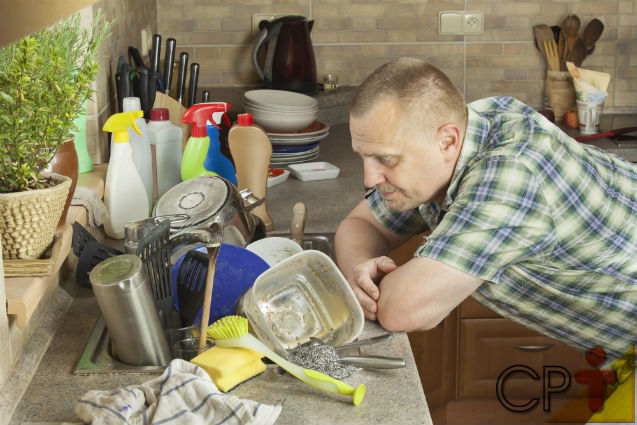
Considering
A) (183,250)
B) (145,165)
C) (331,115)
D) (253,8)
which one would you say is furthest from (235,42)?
(183,250)

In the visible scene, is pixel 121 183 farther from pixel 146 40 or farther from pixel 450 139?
pixel 146 40

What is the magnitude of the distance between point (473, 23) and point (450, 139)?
6.40 feet

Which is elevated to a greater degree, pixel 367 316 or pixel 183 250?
pixel 183 250

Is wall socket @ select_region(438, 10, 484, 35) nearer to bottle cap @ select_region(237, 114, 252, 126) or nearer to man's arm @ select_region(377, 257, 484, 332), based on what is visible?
bottle cap @ select_region(237, 114, 252, 126)

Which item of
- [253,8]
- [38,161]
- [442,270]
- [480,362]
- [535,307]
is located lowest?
[480,362]

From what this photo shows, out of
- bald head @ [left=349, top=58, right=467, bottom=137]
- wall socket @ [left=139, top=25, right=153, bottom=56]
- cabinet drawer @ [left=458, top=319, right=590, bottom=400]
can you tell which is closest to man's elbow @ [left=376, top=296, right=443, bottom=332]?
bald head @ [left=349, top=58, right=467, bottom=137]

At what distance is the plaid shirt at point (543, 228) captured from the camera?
1439 millimetres

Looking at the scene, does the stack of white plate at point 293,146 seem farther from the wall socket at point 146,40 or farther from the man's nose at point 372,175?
the man's nose at point 372,175

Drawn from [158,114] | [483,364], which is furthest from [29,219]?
[483,364]

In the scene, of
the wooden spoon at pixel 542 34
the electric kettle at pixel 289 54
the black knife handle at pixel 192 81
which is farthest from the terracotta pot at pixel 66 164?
the wooden spoon at pixel 542 34

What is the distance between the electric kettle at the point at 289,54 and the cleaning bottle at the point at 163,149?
108cm

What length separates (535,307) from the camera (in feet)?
5.46

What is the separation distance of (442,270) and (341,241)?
1.32 feet

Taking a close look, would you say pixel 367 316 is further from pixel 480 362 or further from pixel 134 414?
pixel 480 362
